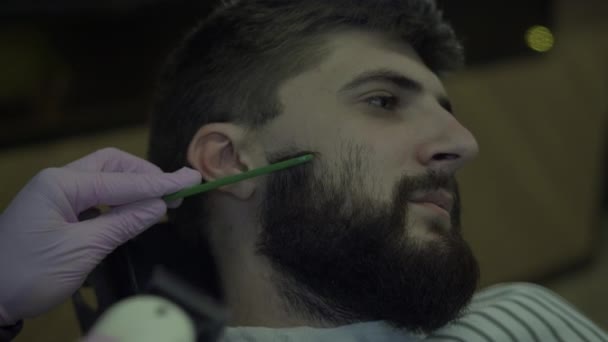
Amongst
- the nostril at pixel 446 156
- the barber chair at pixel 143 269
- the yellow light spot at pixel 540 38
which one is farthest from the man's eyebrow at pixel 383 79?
the yellow light spot at pixel 540 38

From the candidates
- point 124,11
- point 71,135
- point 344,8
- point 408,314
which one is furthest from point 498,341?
point 124,11

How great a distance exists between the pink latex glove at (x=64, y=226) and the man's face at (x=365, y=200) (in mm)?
176

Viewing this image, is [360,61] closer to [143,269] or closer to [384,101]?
[384,101]

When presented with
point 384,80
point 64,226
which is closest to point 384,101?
point 384,80

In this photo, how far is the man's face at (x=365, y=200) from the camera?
0.99m

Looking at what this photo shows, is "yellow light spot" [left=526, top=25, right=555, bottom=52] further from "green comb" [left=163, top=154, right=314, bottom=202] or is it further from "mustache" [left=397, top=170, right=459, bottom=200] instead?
"green comb" [left=163, top=154, right=314, bottom=202]

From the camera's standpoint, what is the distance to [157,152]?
47.1 inches

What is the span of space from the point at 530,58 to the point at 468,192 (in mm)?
586

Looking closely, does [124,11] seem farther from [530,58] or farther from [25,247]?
[530,58]

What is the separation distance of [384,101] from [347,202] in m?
0.19

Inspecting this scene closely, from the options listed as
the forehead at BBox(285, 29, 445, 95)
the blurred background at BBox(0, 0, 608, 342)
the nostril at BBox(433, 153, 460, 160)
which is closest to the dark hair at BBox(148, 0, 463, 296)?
the forehead at BBox(285, 29, 445, 95)

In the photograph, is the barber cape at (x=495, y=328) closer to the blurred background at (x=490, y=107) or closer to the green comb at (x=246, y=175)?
the green comb at (x=246, y=175)

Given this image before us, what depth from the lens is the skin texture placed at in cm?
99

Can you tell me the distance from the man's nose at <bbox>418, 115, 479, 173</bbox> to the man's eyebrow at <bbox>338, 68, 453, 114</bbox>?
8cm
